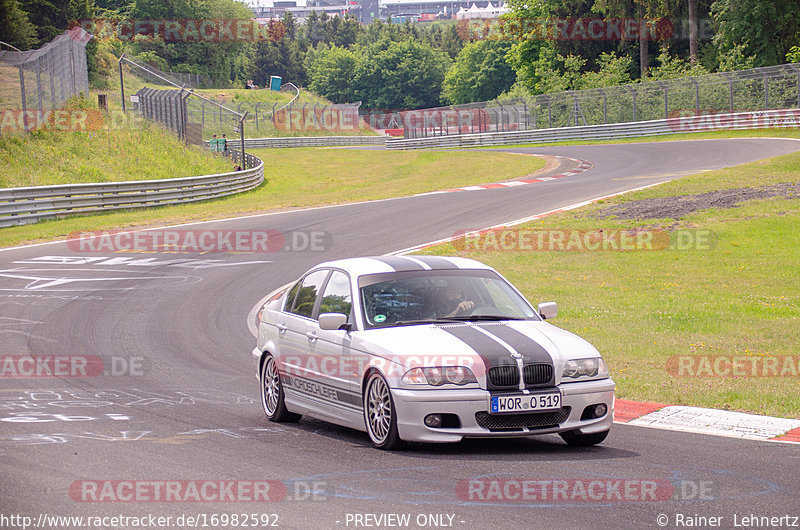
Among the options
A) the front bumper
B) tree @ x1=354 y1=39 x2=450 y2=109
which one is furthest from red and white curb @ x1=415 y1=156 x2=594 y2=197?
tree @ x1=354 y1=39 x2=450 y2=109

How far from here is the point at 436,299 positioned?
826 centimetres

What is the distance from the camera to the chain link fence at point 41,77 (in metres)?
32.0

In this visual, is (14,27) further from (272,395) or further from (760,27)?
(272,395)

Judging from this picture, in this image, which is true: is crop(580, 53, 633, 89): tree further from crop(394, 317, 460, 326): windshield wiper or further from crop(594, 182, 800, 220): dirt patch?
crop(394, 317, 460, 326): windshield wiper

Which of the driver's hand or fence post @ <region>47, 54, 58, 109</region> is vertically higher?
fence post @ <region>47, 54, 58, 109</region>

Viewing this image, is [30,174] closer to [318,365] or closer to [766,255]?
[766,255]

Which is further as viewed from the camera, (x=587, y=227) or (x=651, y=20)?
(x=651, y=20)

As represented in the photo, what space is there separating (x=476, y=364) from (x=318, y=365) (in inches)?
71.2

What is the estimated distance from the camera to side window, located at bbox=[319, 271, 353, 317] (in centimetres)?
842

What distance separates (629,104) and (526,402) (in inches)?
2114

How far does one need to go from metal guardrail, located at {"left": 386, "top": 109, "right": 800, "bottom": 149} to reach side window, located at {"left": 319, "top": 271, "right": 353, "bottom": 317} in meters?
43.0

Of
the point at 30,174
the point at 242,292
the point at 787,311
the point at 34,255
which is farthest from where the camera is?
the point at 30,174

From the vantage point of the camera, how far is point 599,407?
7.49m

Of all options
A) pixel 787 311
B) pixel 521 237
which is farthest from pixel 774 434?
pixel 521 237
